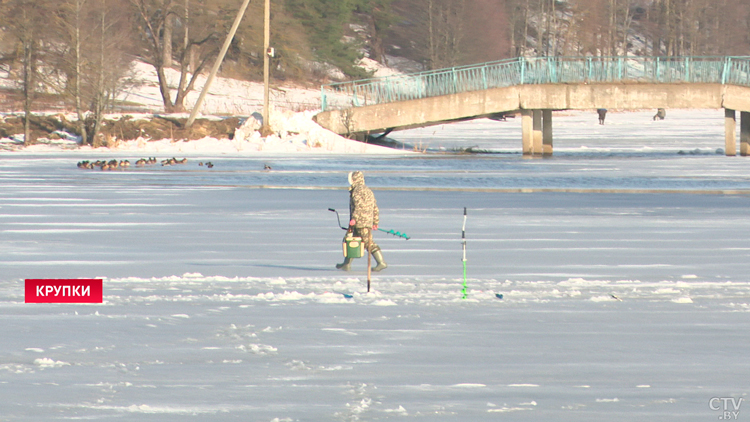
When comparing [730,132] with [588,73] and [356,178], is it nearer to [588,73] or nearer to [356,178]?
[588,73]

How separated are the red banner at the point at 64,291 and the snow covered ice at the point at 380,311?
203 millimetres

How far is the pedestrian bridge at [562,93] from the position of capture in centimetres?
4503

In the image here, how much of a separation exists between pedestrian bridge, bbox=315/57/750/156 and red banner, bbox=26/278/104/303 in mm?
33203

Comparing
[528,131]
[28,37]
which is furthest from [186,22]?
[528,131]

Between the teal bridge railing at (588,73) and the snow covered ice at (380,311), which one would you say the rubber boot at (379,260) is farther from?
the teal bridge railing at (588,73)

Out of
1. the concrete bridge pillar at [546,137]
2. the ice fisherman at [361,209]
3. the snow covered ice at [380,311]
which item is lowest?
the snow covered ice at [380,311]

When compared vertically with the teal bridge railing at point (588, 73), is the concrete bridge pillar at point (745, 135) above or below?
below

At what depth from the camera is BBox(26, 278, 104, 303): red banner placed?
447 inches

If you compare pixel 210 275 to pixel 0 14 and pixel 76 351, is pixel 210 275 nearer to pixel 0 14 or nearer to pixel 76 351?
pixel 76 351

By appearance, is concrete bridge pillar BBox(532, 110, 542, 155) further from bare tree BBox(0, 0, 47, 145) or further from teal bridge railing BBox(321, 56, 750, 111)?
bare tree BBox(0, 0, 47, 145)

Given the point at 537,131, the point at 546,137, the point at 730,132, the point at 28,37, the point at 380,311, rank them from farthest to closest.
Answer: the point at 546,137
the point at 28,37
the point at 537,131
the point at 730,132
the point at 380,311

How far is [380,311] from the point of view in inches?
432

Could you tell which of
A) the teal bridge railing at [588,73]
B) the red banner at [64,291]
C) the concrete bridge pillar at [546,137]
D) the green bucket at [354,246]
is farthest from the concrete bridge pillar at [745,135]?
the red banner at [64,291]

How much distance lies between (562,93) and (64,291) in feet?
119
